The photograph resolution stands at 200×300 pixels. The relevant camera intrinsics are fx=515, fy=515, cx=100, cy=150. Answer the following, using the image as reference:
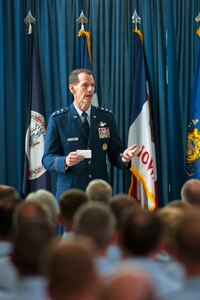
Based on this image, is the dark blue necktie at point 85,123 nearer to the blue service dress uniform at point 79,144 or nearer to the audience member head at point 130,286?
the blue service dress uniform at point 79,144

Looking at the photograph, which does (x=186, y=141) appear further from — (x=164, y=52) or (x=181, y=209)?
(x=181, y=209)

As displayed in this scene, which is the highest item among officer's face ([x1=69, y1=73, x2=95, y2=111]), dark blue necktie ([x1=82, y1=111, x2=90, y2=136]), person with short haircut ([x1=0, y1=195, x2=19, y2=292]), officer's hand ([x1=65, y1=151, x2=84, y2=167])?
officer's face ([x1=69, y1=73, x2=95, y2=111])

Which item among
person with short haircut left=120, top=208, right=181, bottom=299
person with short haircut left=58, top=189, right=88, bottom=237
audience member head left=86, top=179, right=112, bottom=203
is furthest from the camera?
audience member head left=86, top=179, right=112, bottom=203

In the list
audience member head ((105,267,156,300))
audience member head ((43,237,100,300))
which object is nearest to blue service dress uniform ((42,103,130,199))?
audience member head ((43,237,100,300))

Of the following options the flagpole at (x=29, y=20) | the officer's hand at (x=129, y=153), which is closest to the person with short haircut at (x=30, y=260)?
the officer's hand at (x=129, y=153)

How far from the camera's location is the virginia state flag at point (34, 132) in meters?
5.07

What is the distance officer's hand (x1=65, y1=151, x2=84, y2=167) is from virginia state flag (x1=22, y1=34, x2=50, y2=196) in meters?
1.39

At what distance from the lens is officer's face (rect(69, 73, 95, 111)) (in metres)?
4.11

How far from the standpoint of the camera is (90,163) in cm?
405

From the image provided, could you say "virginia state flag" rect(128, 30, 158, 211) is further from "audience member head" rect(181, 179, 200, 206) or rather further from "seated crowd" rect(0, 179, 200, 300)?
"seated crowd" rect(0, 179, 200, 300)

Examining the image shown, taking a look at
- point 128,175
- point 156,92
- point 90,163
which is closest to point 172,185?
point 128,175

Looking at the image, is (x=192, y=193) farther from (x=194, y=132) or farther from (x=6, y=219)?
(x=194, y=132)

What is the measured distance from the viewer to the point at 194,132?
5145 mm

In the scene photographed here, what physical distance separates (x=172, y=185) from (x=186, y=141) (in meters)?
0.52
